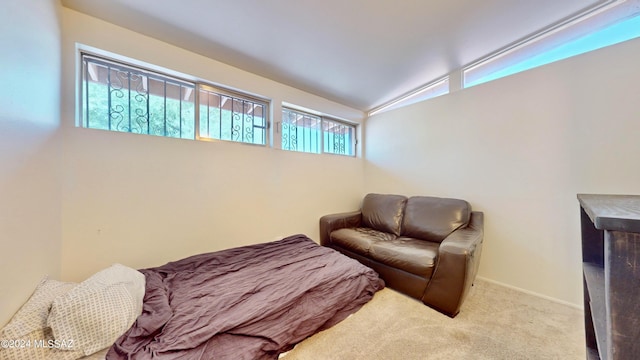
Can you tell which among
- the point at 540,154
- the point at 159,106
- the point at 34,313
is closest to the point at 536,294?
the point at 540,154

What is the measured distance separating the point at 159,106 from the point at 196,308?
5.86 ft

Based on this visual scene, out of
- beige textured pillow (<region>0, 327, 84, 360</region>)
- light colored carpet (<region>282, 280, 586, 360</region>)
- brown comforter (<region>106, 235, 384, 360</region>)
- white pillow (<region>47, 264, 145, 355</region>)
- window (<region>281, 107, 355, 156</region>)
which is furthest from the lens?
window (<region>281, 107, 355, 156</region>)

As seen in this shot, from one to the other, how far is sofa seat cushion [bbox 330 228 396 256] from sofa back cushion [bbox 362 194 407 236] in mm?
100

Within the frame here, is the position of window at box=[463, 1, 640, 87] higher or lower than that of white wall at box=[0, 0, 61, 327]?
higher

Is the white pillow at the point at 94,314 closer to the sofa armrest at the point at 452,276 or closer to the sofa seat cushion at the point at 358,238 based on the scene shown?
the sofa seat cushion at the point at 358,238

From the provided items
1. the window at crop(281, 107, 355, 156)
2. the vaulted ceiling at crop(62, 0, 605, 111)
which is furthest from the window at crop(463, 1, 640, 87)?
the window at crop(281, 107, 355, 156)

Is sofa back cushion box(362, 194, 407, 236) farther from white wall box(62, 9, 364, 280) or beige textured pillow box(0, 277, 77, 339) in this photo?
beige textured pillow box(0, 277, 77, 339)

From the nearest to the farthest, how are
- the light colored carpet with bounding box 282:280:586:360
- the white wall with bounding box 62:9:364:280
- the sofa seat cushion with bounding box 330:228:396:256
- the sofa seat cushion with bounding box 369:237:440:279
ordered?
the light colored carpet with bounding box 282:280:586:360 → the white wall with bounding box 62:9:364:280 → the sofa seat cushion with bounding box 369:237:440:279 → the sofa seat cushion with bounding box 330:228:396:256

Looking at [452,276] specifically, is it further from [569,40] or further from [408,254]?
[569,40]

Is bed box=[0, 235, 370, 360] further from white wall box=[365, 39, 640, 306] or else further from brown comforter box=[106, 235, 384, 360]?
white wall box=[365, 39, 640, 306]

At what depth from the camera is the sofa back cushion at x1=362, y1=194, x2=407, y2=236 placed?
8.73 feet

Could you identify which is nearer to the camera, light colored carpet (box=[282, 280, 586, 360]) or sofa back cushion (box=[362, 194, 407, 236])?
light colored carpet (box=[282, 280, 586, 360])

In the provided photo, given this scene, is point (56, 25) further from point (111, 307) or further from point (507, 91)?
point (507, 91)

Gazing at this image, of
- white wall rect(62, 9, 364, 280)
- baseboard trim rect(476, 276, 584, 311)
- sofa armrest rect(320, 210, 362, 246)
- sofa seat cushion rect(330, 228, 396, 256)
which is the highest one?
white wall rect(62, 9, 364, 280)
